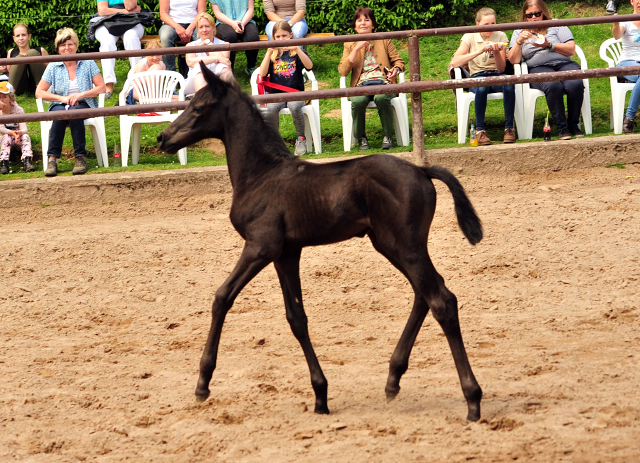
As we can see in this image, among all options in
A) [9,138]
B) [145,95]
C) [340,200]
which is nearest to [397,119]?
[145,95]

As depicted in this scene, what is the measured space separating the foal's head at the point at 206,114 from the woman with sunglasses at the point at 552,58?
5.51 metres

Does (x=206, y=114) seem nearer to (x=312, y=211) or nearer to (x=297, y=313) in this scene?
(x=312, y=211)

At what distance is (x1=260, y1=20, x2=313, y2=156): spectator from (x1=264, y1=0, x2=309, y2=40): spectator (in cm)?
121

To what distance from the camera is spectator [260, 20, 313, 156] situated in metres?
9.01

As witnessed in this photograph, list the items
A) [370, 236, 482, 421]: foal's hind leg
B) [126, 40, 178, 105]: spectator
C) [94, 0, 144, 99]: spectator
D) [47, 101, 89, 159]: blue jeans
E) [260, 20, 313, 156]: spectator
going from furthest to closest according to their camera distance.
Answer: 1. [94, 0, 144, 99]: spectator
2. [126, 40, 178, 105]: spectator
3. [260, 20, 313, 156]: spectator
4. [47, 101, 89, 159]: blue jeans
5. [370, 236, 482, 421]: foal's hind leg

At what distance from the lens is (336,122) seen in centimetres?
1039

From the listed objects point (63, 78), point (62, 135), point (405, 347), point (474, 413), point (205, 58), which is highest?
point (205, 58)

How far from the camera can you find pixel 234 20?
10586 millimetres

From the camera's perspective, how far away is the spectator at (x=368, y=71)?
9.05 metres

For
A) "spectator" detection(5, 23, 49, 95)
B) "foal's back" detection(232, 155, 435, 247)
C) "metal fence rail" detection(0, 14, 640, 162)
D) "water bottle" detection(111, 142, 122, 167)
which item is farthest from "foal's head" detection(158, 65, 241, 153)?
"spectator" detection(5, 23, 49, 95)

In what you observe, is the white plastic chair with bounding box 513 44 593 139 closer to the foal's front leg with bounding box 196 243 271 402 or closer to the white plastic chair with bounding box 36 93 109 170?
the white plastic chair with bounding box 36 93 109 170

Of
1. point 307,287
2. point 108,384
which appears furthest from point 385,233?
point 307,287

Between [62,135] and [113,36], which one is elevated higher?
[113,36]

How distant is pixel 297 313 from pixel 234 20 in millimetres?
7166
